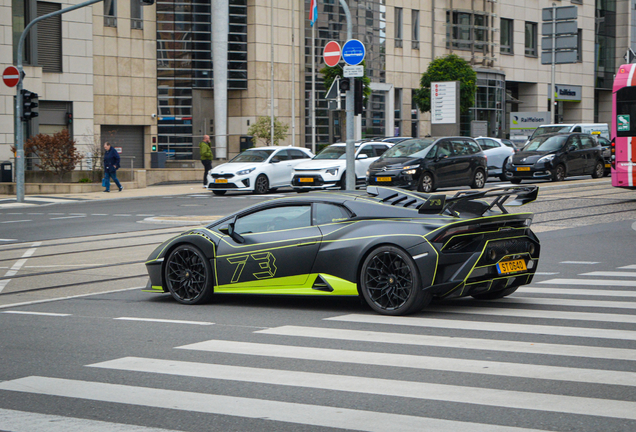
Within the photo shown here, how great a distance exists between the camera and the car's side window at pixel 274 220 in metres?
9.27

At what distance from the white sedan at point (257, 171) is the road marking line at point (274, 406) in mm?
22650

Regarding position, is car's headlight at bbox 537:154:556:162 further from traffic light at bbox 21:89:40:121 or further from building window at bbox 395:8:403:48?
building window at bbox 395:8:403:48

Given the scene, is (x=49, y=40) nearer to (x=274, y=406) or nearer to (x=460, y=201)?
(x=460, y=201)

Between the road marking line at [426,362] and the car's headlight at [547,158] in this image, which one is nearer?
the road marking line at [426,362]

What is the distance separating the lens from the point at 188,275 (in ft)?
32.2

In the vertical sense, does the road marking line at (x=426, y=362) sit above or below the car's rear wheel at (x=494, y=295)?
below

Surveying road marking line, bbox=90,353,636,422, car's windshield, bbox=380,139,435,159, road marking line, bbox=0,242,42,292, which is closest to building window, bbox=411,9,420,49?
car's windshield, bbox=380,139,435,159

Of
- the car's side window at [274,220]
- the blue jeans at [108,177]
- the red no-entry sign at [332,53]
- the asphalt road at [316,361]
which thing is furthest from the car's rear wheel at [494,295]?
the blue jeans at [108,177]

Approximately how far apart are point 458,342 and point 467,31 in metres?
56.4

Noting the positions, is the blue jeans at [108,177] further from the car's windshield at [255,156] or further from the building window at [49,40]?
the building window at [49,40]

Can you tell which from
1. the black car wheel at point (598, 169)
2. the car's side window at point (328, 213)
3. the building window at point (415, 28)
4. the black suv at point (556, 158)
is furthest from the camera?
the building window at point (415, 28)

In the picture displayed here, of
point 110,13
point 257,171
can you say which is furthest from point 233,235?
point 110,13

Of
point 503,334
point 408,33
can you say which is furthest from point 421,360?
point 408,33

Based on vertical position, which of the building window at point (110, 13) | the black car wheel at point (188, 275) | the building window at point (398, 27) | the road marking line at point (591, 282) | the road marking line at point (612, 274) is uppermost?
the building window at point (398, 27)
